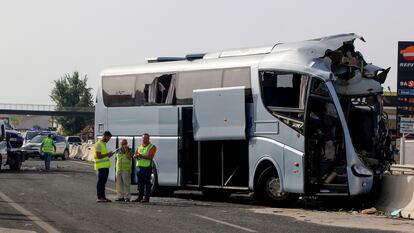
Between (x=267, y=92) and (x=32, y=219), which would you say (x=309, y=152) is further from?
(x=32, y=219)

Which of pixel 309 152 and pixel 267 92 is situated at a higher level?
pixel 267 92

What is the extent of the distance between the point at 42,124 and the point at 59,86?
192 ft

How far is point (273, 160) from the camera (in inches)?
695

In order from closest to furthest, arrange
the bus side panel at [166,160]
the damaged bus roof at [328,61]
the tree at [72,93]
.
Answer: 1. the damaged bus roof at [328,61]
2. the bus side panel at [166,160]
3. the tree at [72,93]

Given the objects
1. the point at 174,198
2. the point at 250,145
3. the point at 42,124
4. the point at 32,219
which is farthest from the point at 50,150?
the point at 42,124

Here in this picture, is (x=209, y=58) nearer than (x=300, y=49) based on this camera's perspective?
No

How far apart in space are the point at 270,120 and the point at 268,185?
1.55 metres

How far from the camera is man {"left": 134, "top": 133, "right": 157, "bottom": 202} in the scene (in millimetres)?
19083

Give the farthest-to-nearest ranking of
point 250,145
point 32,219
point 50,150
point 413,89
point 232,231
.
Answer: point 50,150, point 413,89, point 250,145, point 32,219, point 232,231

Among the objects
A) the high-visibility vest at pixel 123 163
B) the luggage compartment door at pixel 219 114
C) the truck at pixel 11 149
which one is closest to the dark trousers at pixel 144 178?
the high-visibility vest at pixel 123 163

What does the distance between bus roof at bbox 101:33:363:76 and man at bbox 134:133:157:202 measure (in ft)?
7.26

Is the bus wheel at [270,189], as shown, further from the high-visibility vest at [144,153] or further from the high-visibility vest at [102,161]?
the high-visibility vest at [102,161]

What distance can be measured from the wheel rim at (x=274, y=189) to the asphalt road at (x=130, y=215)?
1.75 ft

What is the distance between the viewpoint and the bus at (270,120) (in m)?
16.9
